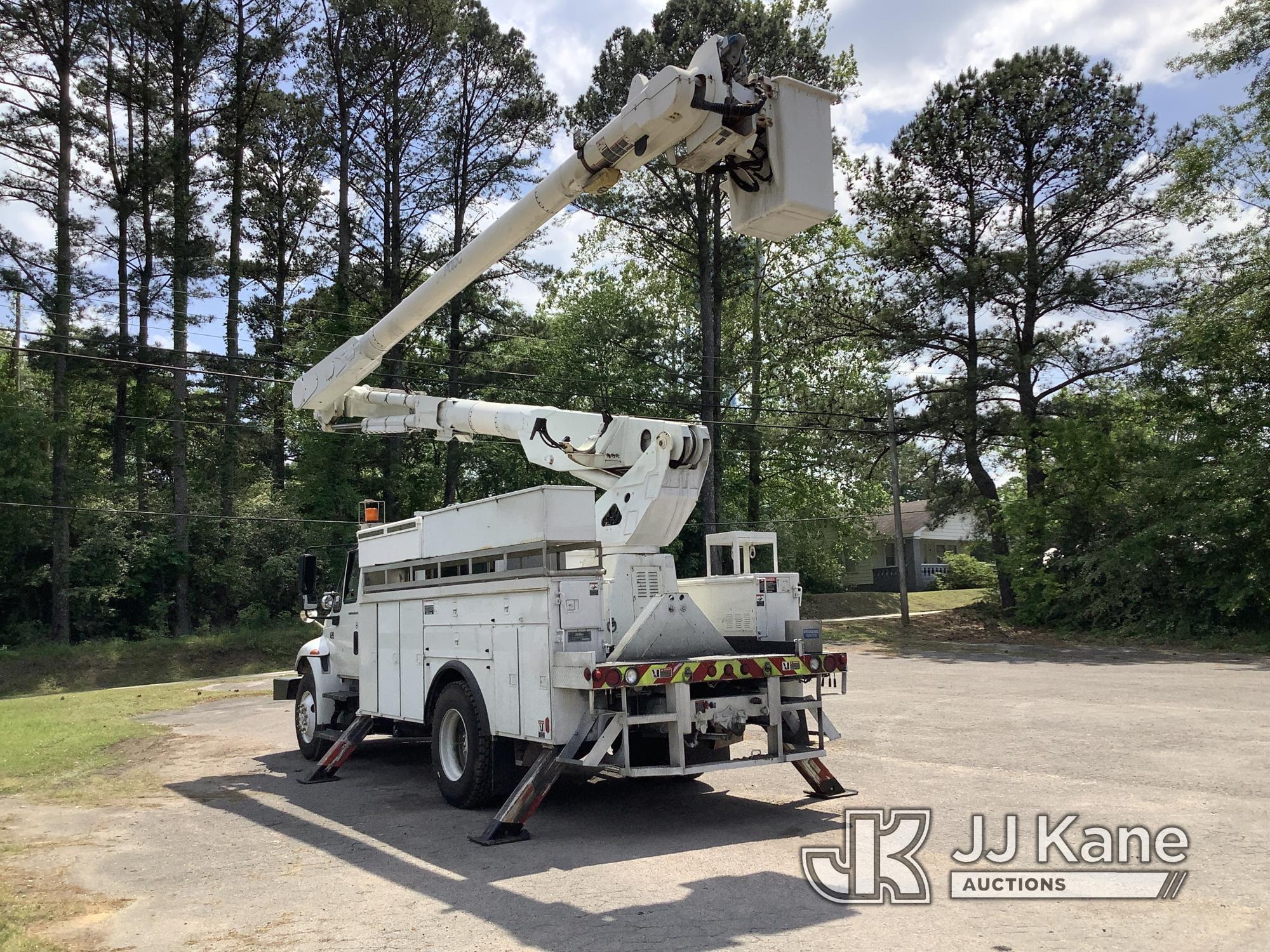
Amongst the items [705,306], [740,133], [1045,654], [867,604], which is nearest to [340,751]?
[740,133]

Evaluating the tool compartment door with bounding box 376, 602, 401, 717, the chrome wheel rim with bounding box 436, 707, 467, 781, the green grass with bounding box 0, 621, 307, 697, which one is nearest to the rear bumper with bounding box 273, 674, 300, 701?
the tool compartment door with bounding box 376, 602, 401, 717

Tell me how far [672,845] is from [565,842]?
0.84 metres

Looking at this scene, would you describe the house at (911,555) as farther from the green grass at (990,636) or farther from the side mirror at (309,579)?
the side mirror at (309,579)

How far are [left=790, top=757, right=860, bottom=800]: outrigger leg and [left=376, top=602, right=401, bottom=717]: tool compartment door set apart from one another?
157 inches

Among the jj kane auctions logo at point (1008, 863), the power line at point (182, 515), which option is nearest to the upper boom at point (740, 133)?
the jj kane auctions logo at point (1008, 863)

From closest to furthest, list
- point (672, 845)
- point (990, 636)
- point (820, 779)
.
→ point (672, 845), point (820, 779), point (990, 636)

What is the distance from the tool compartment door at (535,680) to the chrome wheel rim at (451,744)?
1.23 m

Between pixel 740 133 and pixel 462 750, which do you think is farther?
pixel 462 750

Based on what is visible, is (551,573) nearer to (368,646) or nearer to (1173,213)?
(368,646)

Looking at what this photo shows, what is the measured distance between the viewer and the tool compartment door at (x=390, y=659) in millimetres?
10148

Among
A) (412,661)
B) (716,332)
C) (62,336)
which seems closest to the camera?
(412,661)

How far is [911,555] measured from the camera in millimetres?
59500

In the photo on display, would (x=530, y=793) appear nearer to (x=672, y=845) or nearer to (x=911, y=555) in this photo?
(x=672, y=845)

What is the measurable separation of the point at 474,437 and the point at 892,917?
8.71 m
